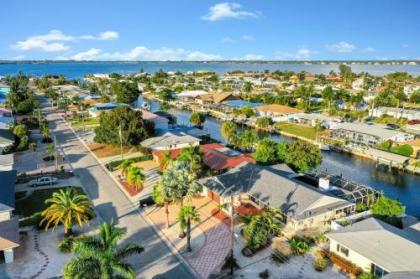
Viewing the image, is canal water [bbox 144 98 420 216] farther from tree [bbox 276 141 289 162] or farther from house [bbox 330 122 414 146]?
tree [bbox 276 141 289 162]

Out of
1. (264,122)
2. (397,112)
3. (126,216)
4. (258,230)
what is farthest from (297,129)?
(258,230)

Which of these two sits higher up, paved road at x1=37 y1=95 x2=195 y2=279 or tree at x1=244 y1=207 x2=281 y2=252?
tree at x1=244 y1=207 x2=281 y2=252

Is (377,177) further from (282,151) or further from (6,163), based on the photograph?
(6,163)

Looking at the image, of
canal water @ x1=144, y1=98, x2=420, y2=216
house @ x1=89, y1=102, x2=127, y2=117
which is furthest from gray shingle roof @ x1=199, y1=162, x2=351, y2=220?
house @ x1=89, y1=102, x2=127, y2=117

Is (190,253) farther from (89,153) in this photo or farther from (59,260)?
(89,153)

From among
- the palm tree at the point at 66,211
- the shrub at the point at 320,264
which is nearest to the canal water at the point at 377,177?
the shrub at the point at 320,264

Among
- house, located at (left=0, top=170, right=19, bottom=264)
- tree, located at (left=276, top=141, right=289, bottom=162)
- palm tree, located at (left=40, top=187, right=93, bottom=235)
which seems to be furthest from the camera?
tree, located at (left=276, top=141, right=289, bottom=162)
